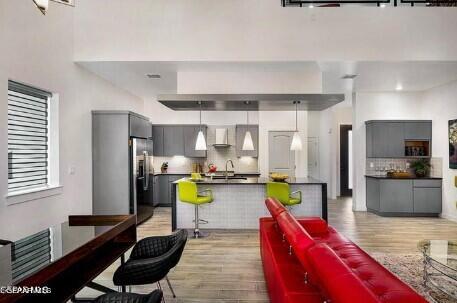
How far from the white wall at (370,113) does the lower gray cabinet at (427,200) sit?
3.67ft

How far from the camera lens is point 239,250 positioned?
15.1 ft

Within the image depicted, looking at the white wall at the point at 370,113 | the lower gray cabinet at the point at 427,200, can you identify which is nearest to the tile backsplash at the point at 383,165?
the white wall at the point at 370,113

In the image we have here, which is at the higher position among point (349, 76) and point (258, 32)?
point (258, 32)

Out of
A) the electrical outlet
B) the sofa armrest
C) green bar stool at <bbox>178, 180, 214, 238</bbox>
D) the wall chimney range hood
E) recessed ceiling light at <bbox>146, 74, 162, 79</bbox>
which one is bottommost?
the sofa armrest

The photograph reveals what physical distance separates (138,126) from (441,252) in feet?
17.4

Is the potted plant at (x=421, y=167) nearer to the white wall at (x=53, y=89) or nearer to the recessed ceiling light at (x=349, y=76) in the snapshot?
the recessed ceiling light at (x=349, y=76)

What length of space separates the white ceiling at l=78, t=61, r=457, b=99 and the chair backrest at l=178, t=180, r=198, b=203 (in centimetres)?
196

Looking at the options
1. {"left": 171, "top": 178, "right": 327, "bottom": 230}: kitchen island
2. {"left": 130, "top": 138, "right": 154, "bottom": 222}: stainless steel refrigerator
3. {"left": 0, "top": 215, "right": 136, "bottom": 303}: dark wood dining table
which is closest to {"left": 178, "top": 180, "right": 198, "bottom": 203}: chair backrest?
{"left": 171, "top": 178, "right": 327, "bottom": 230}: kitchen island

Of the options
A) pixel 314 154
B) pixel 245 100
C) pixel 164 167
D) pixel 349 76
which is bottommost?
pixel 164 167

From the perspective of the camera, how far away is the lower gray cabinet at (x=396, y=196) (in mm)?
6848

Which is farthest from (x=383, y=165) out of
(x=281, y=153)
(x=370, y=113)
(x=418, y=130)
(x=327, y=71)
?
(x=327, y=71)

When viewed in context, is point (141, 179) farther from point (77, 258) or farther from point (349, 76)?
point (349, 76)

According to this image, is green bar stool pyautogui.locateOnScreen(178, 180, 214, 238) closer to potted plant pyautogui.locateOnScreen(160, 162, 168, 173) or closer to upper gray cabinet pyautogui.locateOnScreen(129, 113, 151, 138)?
upper gray cabinet pyautogui.locateOnScreen(129, 113, 151, 138)

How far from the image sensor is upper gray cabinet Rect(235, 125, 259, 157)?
8734 mm
